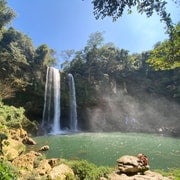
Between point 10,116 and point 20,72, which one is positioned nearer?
point 10,116

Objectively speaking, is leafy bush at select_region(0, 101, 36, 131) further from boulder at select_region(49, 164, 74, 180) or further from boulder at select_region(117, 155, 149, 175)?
boulder at select_region(117, 155, 149, 175)

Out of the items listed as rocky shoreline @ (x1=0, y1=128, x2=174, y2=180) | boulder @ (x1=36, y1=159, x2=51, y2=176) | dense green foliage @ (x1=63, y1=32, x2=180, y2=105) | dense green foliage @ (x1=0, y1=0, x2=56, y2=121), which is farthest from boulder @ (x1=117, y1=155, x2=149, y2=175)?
dense green foliage @ (x1=63, y1=32, x2=180, y2=105)

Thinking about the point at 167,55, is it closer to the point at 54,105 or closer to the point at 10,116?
the point at 10,116

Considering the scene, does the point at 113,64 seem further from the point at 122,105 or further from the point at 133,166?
the point at 133,166

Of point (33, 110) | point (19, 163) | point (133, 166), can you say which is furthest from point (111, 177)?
point (33, 110)

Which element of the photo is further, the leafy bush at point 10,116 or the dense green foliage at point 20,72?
the dense green foliage at point 20,72

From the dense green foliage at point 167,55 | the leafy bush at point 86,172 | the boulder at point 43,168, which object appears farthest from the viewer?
the boulder at point 43,168

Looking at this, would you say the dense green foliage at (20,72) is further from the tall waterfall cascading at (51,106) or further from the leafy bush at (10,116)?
the leafy bush at (10,116)

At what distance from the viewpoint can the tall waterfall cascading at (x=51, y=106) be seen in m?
43.0

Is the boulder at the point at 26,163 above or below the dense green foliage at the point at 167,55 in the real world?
below

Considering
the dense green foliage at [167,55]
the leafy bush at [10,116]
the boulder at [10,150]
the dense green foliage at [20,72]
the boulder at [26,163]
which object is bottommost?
the boulder at [26,163]

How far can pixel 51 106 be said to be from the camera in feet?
145

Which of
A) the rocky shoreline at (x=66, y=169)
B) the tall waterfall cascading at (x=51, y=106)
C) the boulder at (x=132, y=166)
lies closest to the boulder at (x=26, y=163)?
the rocky shoreline at (x=66, y=169)

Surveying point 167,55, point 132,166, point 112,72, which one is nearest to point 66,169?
point 132,166
